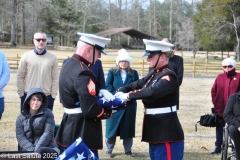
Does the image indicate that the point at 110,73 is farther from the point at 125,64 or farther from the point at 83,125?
the point at 83,125

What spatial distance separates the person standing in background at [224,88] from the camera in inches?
283

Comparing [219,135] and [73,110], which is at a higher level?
[73,110]

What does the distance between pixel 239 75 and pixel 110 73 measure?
6.95 feet

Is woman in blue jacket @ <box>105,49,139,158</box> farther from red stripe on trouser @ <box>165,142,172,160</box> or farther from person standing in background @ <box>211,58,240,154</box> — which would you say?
red stripe on trouser @ <box>165,142,172,160</box>

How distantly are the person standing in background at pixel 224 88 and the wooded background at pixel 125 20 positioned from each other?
31609 millimetres

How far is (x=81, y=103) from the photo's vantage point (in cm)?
371

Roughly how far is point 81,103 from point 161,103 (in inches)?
37.0

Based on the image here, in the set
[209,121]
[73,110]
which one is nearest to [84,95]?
[73,110]

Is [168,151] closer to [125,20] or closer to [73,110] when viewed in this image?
[73,110]

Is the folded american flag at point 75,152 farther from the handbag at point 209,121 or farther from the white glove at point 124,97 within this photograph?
the handbag at point 209,121

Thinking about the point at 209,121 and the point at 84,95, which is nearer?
the point at 84,95

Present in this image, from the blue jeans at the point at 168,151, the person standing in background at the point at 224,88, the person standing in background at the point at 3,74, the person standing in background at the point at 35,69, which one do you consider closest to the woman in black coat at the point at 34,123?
the person standing in background at the point at 3,74

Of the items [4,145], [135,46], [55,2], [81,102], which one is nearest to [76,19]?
[55,2]

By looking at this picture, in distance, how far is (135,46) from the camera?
60531mm
